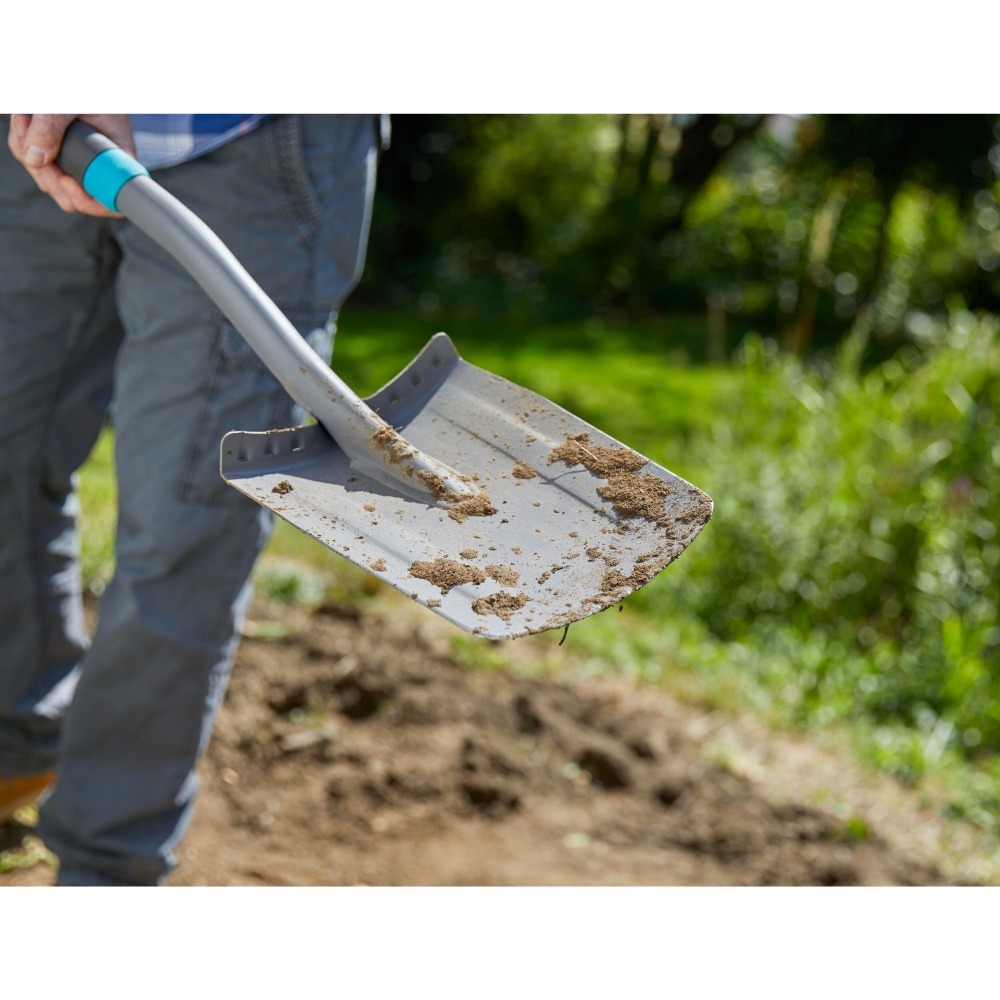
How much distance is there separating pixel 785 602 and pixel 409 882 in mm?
1804

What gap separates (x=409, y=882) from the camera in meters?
2.21

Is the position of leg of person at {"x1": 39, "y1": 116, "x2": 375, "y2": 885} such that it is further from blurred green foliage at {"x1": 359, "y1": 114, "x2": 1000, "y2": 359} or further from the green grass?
blurred green foliage at {"x1": 359, "y1": 114, "x2": 1000, "y2": 359}

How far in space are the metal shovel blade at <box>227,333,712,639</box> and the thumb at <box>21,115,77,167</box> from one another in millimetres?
550

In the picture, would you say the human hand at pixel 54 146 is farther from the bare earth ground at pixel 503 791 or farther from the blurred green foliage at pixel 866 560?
the blurred green foliage at pixel 866 560

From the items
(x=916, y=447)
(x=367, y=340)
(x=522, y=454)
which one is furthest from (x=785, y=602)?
(x=367, y=340)

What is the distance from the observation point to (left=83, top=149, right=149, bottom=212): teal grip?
157 centimetres

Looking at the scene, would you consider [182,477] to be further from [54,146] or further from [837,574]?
[837,574]

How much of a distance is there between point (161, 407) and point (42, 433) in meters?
0.34

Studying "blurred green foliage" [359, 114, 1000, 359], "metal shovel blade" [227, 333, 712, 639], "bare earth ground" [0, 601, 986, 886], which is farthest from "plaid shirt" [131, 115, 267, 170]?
"blurred green foliage" [359, 114, 1000, 359]

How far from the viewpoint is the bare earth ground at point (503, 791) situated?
90.4 inches

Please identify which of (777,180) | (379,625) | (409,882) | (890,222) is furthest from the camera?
(777,180)

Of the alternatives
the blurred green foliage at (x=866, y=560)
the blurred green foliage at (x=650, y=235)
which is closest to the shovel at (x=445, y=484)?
the blurred green foliage at (x=866, y=560)

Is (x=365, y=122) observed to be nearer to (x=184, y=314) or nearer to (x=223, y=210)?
(x=223, y=210)

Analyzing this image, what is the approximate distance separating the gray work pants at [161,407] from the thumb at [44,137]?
6.2 inches
